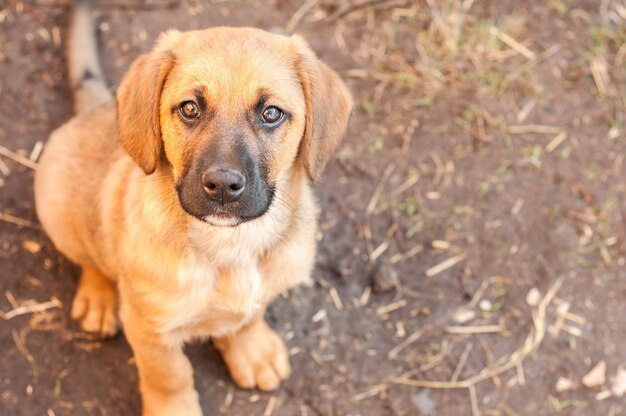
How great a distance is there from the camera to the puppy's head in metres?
3.17

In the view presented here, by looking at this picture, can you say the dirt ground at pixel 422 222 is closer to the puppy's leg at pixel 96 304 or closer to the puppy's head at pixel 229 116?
the puppy's leg at pixel 96 304

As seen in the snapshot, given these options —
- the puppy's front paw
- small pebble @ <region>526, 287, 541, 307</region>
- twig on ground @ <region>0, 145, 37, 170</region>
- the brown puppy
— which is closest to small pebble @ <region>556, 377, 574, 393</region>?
small pebble @ <region>526, 287, 541, 307</region>

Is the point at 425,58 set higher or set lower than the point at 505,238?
higher

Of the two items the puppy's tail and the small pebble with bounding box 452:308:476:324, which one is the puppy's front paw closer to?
the small pebble with bounding box 452:308:476:324

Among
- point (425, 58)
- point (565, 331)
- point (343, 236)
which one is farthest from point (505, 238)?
point (425, 58)

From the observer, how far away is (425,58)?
5.75m

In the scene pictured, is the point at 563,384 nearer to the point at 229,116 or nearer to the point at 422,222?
the point at 422,222

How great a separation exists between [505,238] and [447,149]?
2.37ft

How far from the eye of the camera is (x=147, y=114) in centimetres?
331

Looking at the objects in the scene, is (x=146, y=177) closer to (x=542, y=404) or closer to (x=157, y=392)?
(x=157, y=392)

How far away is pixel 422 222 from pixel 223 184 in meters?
2.36

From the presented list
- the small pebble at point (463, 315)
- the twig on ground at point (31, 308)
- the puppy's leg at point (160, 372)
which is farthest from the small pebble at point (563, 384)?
the twig on ground at point (31, 308)

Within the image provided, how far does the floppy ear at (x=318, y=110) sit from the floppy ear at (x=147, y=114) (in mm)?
564

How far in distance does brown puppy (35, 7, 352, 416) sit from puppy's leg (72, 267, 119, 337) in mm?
352
